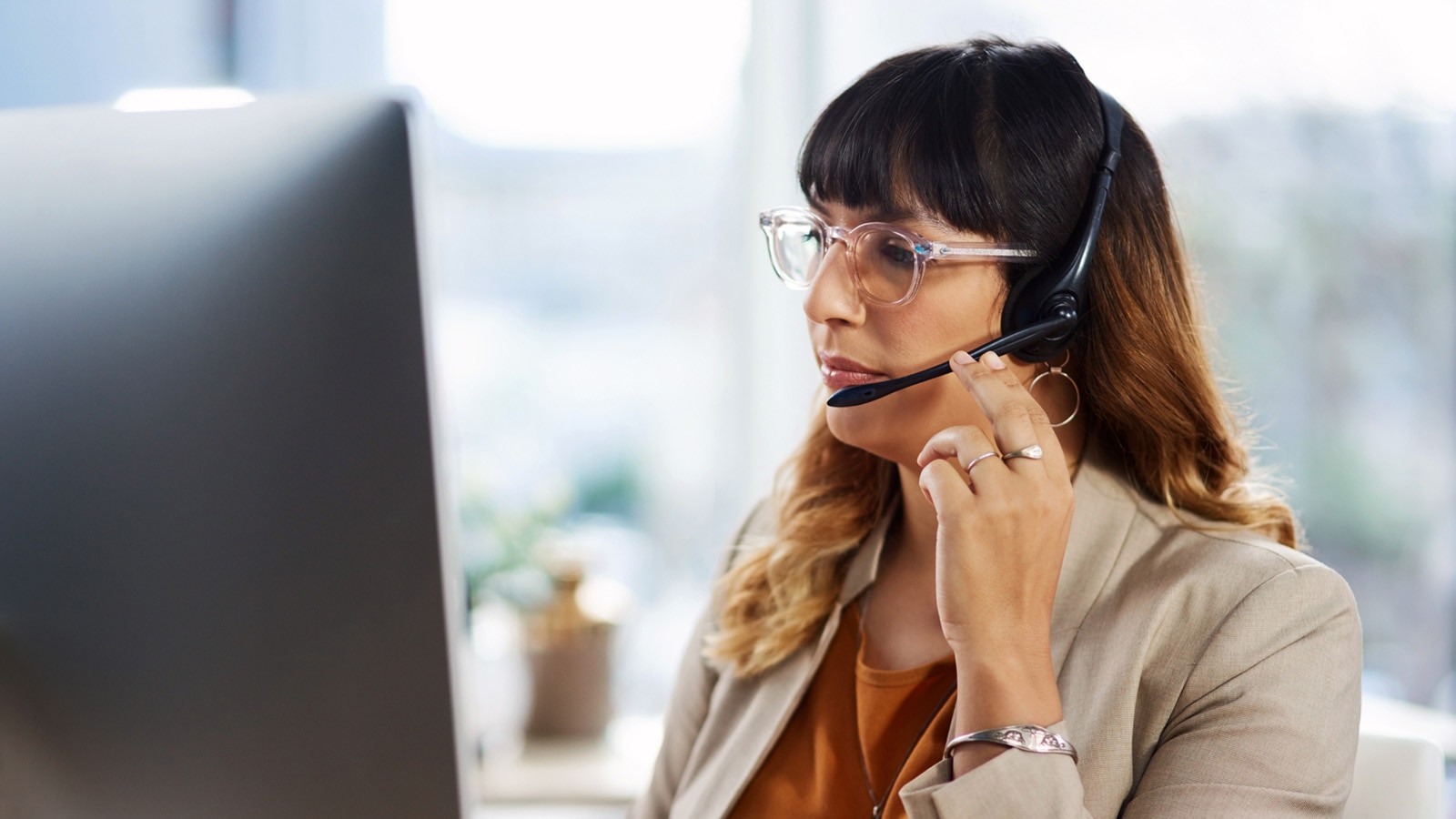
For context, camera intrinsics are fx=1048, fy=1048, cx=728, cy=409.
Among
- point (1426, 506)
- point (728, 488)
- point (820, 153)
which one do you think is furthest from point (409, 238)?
point (1426, 506)

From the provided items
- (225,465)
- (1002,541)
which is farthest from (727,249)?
(225,465)

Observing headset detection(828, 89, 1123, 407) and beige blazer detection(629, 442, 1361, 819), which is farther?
headset detection(828, 89, 1123, 407)

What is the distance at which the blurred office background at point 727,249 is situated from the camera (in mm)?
2059

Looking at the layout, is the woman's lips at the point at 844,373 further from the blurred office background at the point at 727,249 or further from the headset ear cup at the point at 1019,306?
the blurred office background at the point at 727,249

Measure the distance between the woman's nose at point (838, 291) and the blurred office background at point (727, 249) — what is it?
3.49ft

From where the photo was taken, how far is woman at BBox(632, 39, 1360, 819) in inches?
33.7

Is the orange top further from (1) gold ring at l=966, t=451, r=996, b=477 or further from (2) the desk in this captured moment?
(2) the desk

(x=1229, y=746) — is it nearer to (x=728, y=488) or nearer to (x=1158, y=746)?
(x=1158, y=746)

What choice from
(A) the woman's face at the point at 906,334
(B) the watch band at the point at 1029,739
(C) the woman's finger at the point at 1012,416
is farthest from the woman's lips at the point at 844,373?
(B) the watch band at the point at 1029,739

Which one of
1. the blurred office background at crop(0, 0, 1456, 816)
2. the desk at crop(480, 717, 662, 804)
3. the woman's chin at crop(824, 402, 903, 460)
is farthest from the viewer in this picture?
the blurred office background at crop(0, 0, 1456, 816)

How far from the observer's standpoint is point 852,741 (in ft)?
3.52

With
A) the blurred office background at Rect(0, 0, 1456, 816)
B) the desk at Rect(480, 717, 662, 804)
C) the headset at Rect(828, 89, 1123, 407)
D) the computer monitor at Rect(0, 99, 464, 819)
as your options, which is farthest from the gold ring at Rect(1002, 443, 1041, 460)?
the blurred office background at Rect(0, 0, 1456, 816)

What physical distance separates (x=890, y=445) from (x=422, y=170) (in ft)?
2.18

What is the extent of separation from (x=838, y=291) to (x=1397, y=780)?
0.69 metres
